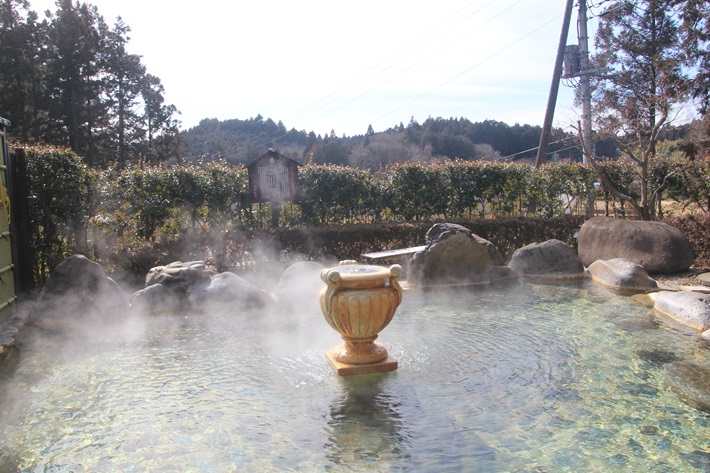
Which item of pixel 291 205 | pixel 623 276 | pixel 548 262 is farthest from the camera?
pixel 291 205

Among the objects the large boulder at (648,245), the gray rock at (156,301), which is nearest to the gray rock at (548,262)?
the large boulder at (648,245)

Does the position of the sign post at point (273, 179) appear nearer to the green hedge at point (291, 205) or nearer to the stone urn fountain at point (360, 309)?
the green hedge at point (291, 205)

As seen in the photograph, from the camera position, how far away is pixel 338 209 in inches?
496

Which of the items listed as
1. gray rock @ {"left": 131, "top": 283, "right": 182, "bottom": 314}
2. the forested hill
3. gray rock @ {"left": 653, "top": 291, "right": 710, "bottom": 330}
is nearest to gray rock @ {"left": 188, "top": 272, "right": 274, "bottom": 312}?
gray rock @ {"left": 131, "top": 283, "right": 182, "bottom": 314}

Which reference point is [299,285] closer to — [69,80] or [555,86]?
[555,86]

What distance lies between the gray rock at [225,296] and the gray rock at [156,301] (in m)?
0.28

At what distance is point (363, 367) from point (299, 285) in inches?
150

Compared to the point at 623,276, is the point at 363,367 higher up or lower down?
lower down

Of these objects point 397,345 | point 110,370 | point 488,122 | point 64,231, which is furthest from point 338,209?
point 488,122

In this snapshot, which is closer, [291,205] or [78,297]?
[78,297]

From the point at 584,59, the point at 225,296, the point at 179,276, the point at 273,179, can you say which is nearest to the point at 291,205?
the point at 273,179

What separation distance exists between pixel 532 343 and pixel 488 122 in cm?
4280

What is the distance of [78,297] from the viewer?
7.72 meters

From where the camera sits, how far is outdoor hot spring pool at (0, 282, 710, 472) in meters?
3.72
